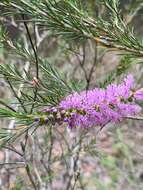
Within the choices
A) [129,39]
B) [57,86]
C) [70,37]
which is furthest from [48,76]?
[129,39]

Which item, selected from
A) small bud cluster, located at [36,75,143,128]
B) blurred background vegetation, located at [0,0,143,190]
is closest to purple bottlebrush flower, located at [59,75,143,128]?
small bud cluster, located at [36,75,143,128]

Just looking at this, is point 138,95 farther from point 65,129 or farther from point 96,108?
point 65,129

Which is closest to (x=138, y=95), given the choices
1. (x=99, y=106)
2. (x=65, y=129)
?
(x=99, y=106)

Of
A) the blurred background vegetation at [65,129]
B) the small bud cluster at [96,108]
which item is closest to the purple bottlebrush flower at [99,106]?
the small bud cluster at [96,108]

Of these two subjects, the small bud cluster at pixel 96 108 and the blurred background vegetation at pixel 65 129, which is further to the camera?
the blurred background vegetation at pixel 65 129

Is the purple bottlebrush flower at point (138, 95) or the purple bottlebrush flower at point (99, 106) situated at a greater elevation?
the purple bottlebrush flower at point (138, 95)

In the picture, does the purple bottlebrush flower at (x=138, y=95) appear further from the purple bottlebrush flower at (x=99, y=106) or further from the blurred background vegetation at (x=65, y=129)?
the blurred background vegetation at (x=65, y=129)

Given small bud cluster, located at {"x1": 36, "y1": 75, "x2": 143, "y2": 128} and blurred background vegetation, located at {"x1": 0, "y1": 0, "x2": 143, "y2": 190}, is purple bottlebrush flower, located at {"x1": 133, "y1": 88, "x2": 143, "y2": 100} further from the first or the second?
blurred background vegetation, located at {"x1": 0, "y1": 0, "x2": 143, "y2": 190}
